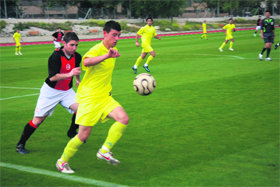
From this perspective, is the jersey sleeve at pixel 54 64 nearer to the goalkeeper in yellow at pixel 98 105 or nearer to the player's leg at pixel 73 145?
the goalkeeper in yellow at pixel 98 105

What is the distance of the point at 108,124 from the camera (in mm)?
9008

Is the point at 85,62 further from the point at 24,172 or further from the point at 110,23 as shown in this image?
the point at 24,172

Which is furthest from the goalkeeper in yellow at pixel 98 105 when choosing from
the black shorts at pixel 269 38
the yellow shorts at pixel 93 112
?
the black shorts at pixel 269 38

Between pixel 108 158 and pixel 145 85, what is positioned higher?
pixel 145 85

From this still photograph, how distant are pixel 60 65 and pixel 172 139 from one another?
2.45 m

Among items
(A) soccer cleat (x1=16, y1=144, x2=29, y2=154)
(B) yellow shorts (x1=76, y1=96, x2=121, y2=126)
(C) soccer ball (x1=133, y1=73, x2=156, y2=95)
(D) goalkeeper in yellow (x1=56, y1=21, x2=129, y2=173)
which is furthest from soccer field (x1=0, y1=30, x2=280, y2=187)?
(C) soccer ball (x1=133, y1=73, x2=156, y2=95)

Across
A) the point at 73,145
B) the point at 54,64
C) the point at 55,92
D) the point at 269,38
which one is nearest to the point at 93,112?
the point at 73,145

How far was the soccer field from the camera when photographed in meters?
5.79

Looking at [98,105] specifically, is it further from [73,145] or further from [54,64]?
[54,64]

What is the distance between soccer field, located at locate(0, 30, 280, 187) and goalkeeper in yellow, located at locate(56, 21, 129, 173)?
31 cm

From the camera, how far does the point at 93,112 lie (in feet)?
19.7

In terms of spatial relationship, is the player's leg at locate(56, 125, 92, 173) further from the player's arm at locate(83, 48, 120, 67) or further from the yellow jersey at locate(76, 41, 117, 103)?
the player's arm at locate(83, 48, 120, 67)

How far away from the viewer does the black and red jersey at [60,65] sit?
22.1 ft

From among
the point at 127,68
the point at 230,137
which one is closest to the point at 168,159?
the point at 230,137
